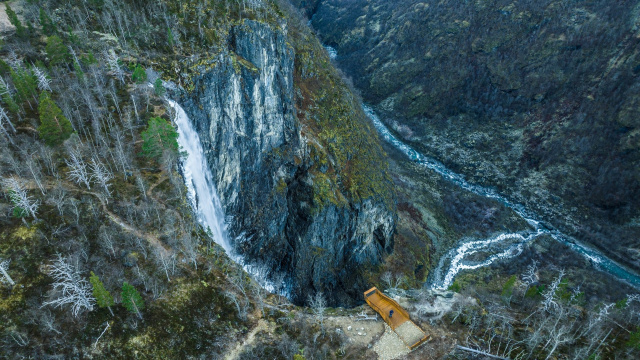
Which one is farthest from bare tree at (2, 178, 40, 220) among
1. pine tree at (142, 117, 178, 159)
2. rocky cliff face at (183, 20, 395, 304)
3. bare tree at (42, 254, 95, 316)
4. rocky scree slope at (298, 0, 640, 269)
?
rocky scree slope at (298, 0, 640, 269)

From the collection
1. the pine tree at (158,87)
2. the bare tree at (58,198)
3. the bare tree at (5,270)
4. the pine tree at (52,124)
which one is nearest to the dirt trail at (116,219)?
the bare tree at (58,198)

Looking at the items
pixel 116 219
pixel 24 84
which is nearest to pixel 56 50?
pixel 24 84

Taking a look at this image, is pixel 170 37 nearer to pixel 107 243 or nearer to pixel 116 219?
pixel 116 219

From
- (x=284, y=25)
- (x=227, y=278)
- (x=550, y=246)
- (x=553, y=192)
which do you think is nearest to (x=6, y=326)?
(x=227, y=278)

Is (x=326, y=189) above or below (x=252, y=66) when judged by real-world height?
below

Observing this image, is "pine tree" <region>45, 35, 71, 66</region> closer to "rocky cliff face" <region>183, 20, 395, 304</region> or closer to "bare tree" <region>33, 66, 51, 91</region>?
"bare tree" <region>33, 66, 51, 91</region>

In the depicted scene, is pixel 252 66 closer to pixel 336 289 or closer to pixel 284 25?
pixel 284 25

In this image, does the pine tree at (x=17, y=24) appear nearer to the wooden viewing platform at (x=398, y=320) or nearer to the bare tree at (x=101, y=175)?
the bare tree at (x=101, y=175)
